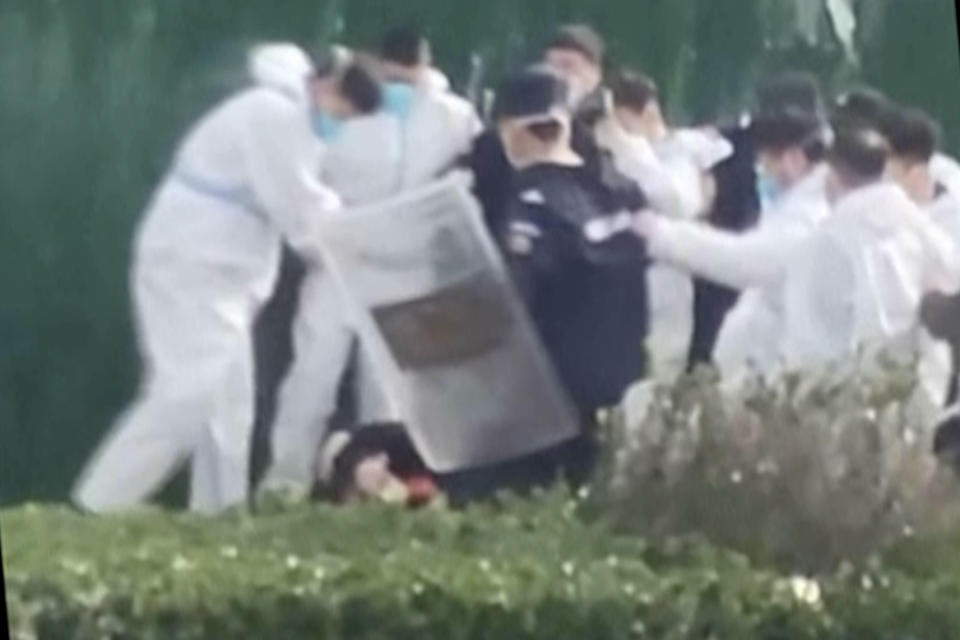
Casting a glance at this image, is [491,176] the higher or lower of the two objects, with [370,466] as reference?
higher

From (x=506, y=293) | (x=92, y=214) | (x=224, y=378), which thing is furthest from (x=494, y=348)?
(x=92, y=214)

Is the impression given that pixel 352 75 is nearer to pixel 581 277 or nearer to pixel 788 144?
pixel 581 277

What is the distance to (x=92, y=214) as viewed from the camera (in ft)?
5.73

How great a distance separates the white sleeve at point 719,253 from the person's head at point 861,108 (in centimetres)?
11

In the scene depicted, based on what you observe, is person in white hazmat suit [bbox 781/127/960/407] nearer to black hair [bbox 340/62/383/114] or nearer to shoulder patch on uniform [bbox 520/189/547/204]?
shoulder patch on uniform [bbox 520/189/547/204]

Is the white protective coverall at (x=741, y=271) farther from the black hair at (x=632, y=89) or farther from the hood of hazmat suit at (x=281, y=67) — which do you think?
the hood of hazmat suit at (x=281, y=67)

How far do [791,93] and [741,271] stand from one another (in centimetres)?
15

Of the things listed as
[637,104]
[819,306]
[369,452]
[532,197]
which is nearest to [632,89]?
[637,104]

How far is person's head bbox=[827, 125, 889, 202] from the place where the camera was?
6.10 feet

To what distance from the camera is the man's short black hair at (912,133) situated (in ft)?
6.10

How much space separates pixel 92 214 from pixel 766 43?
53 cm

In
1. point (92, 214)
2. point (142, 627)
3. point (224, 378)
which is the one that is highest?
point (92, 214)

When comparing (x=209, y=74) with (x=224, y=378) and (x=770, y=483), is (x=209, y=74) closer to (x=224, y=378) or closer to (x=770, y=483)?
(x=224, y=378)

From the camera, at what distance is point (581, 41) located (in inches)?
72.0
